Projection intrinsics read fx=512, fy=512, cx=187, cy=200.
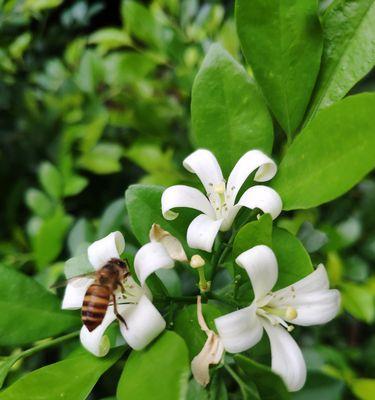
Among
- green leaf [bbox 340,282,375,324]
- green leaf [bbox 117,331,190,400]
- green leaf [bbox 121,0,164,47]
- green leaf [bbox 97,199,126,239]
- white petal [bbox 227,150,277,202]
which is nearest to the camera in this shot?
green leaf [bbox 117,331,190,400]

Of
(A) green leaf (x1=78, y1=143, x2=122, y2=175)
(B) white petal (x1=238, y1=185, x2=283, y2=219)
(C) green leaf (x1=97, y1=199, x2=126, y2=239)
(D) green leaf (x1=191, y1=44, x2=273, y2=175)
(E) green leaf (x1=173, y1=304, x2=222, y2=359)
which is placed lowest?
(A) green leaf (x1=78, y1=143, x2=122, y2=175)

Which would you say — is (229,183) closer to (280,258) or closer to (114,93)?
(280,258)

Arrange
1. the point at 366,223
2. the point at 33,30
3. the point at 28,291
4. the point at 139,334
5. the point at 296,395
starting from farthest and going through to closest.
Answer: the point at 33,30 → the point at 366,223 → the point at 296,395 → the point at 28,291 → the point at 139,334

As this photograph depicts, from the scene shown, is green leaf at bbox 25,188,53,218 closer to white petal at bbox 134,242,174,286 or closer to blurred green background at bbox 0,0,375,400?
blurred green background at bbox 0,0,375,400

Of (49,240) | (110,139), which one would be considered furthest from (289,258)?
(110,139)

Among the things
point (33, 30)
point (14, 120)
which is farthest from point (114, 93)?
point (33, 30)

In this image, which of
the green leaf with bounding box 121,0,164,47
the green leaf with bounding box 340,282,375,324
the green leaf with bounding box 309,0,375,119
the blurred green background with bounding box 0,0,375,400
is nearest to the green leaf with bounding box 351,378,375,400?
the blurred green background with bounding box 0,0,375,400
